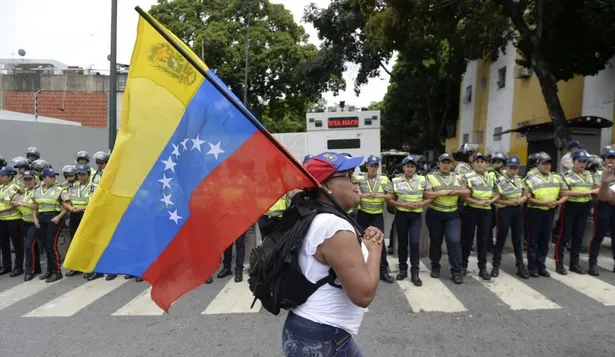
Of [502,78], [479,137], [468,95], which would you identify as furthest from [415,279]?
[468,95]

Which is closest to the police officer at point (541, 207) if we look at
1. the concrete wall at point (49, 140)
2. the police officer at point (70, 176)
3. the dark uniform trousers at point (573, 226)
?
the dark uniform trousers at point (573, 226)

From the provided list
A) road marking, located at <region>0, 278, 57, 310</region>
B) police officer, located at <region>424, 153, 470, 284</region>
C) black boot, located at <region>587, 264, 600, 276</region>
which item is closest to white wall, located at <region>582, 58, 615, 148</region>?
black boot, located at <region>587, 264, 600, 276</region>

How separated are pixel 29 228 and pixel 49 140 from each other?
8.39 meters

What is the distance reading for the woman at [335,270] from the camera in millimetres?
1883

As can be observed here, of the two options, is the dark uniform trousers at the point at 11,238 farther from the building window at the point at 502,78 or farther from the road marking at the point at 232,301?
the building window at the point at 502,78

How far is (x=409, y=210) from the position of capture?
6.79 meters

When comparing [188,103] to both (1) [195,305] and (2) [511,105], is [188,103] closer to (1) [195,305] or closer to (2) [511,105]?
(1) [195,305]

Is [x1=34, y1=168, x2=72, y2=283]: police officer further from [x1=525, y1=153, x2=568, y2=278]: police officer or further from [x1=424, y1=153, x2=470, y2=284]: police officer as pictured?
[x1=525, y1=153, x2=568, y2=278]: police officer

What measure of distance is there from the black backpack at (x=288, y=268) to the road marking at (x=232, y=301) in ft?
11.9

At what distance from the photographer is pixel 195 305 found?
5801 mm

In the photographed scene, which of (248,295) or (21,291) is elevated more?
(248,295)

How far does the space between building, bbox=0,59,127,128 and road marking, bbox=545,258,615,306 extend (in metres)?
31.0

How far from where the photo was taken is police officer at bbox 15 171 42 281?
24.7 feet

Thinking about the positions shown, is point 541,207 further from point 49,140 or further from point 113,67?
point 49,140
